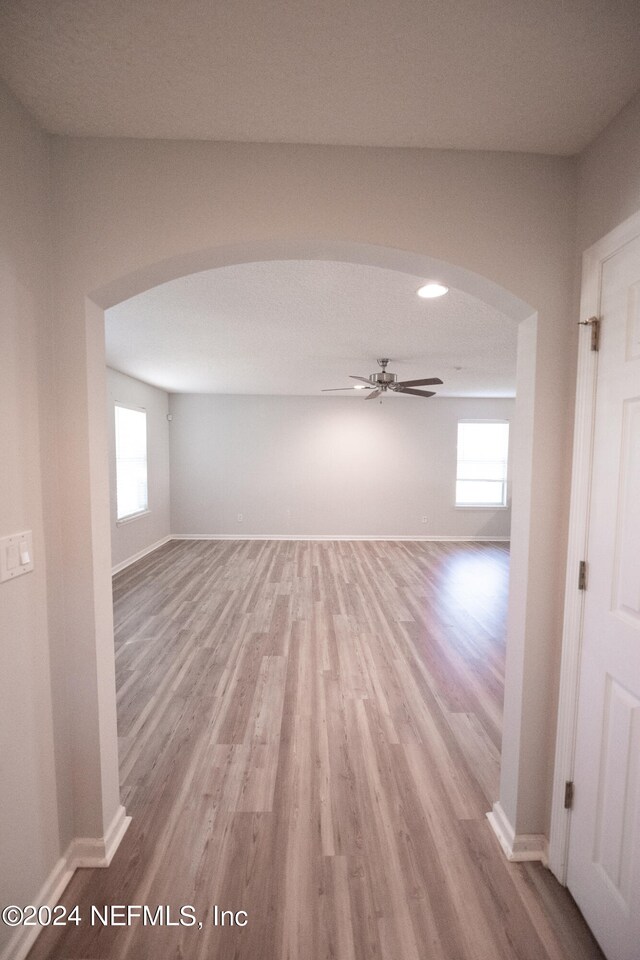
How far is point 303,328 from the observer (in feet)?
10.6

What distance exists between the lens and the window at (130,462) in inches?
207

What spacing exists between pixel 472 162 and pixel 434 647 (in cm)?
307

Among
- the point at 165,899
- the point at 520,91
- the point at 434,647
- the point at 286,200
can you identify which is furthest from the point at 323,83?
the point at 434,647

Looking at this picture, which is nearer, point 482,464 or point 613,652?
point 613,652

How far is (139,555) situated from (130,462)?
1407mm

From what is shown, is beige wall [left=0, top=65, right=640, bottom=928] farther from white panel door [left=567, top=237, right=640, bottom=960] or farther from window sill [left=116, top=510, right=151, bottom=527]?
window sill [left=116, top=510, right=151, bottom=527]

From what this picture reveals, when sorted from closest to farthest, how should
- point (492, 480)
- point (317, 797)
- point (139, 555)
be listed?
point (317, 797), point (139, 555), point (492, 480)

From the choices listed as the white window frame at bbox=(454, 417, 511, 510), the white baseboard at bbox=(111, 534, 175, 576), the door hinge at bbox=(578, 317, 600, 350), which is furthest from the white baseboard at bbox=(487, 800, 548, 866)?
the white window frame at bbox=(454, 417, 511, 510)

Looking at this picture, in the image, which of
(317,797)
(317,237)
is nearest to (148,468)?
(317,797)

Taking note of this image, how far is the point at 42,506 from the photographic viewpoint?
129cm

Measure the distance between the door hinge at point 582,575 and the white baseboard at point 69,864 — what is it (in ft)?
6.42

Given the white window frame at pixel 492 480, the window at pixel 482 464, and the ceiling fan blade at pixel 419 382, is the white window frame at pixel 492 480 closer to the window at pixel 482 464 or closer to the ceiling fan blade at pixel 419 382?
the window at pixel 482 464

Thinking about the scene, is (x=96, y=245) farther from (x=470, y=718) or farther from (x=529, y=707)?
(x=470, y=718)

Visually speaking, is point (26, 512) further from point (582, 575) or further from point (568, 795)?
point (568, 795)
